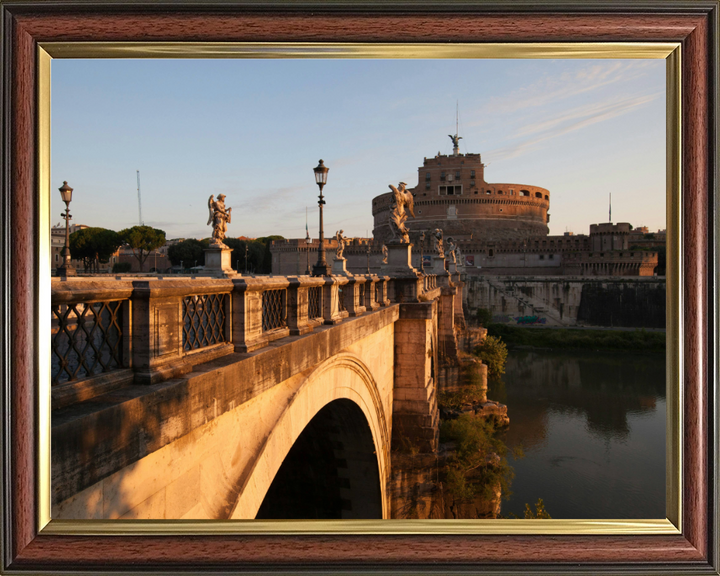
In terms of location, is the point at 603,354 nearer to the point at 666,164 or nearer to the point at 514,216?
the point at 666,164

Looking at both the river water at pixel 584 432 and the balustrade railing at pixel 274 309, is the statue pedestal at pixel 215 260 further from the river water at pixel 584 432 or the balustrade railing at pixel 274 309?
the river water at pixel 584 432

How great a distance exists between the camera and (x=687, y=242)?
2.74m

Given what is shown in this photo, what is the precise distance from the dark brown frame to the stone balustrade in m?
0.25

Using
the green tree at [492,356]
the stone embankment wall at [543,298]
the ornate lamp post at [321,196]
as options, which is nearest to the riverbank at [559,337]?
the stone embankment wall at [543,298]

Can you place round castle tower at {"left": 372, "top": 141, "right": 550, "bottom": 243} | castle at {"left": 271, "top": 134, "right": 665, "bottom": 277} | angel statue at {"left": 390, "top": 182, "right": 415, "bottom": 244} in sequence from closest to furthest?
angel statue at {"left": 390, "top": 182, "right": 415, "bottom": 244}, castle at {"left": 271, "top": 134, "right": 665, "bottom": 277}, round castle tower at {"left": 372, "top": 141, "right": 550, "bottom": 243}

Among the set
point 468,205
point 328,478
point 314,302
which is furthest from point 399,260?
point 468,205

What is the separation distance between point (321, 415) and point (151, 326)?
8.20 meters

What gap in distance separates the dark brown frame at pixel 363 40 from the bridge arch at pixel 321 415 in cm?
183

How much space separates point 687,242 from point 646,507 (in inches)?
55.4

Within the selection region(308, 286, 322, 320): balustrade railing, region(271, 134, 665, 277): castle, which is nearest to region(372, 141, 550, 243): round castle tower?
region(271, 134, 665, 277): castle

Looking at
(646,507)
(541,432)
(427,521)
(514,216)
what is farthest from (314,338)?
(514,216)

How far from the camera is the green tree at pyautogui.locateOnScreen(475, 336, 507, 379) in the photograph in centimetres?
3866

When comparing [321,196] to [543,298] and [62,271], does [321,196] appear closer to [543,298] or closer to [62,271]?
[62,271]

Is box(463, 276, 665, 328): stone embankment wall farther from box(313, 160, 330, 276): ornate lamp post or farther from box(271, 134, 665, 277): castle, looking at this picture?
box(313, 160, 330, 276): ornate lamp post
